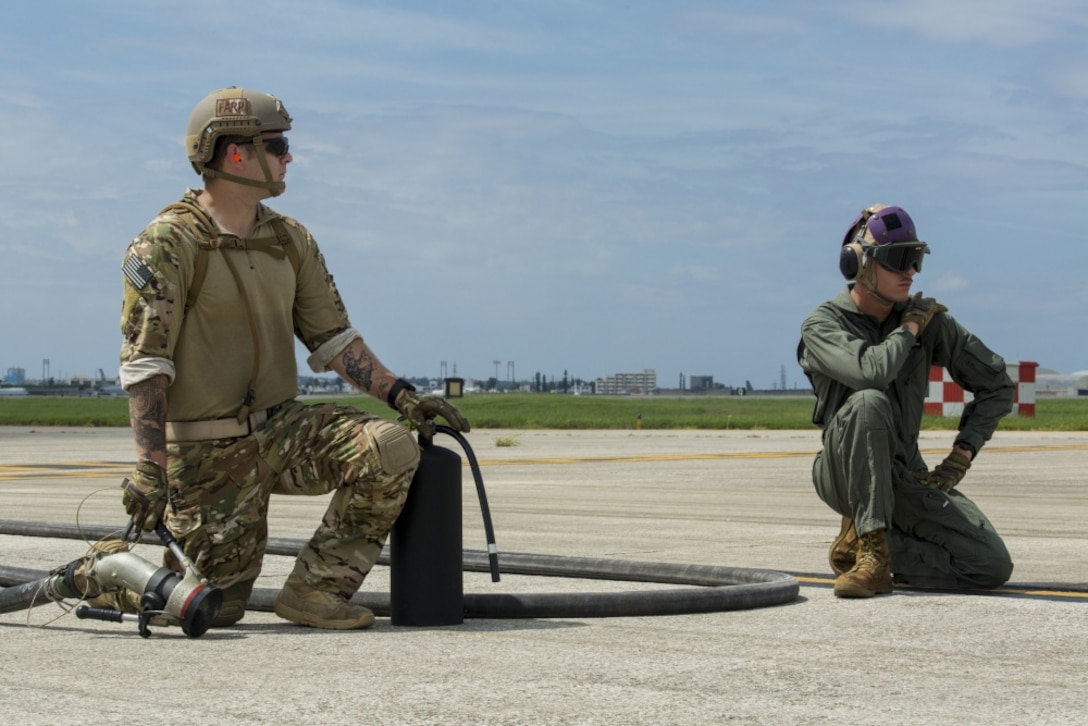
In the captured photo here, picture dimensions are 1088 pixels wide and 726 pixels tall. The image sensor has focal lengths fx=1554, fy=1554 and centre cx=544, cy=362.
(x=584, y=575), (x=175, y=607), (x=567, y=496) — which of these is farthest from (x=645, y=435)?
(x=175, y=607)

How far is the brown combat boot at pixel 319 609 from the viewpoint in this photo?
5.48 meters

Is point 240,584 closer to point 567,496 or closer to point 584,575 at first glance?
point 584,575

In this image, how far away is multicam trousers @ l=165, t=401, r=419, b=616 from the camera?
549 centimetres

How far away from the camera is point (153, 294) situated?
17.8 ft

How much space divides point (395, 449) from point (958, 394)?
35.4m

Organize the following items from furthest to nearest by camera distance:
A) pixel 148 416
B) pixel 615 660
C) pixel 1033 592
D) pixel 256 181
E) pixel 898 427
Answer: pixel 898 427 < pixel 1033 592 < pixel 256 181 < pixel 148 416 < pixel 615 660

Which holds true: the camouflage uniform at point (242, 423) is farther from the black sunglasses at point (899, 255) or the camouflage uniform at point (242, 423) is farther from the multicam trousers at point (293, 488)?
the black sunglasses at point (899, 255)

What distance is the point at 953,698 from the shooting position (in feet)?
13.5

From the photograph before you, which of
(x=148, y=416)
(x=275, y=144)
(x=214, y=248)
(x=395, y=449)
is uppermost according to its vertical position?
(x=275, y=144)

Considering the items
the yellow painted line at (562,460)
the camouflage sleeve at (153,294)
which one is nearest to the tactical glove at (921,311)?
the camouflage sleeve at (153,294)

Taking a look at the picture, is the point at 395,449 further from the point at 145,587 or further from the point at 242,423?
the point at 145,587

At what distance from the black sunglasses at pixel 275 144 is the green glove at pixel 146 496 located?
125 centimetres

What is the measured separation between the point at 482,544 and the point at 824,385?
10.4 ft

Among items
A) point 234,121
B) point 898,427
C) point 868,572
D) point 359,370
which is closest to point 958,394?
point 898,427
